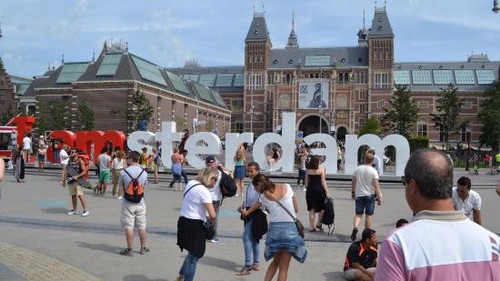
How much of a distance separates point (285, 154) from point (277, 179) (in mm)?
1360

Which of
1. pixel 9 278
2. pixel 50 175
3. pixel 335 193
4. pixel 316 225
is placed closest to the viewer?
pixel 9 278

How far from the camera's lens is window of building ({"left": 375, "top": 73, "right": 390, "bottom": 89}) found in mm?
73562

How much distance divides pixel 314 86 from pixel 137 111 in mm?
33553

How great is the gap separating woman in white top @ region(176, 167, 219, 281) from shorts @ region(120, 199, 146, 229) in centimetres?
186

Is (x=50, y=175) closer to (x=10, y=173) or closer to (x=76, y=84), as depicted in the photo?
(x=10, y=173)

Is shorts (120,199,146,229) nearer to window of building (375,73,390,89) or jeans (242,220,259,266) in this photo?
jeans (242,220,259,266)

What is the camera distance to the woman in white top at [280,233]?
5.29 m

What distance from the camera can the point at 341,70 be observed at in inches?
3051

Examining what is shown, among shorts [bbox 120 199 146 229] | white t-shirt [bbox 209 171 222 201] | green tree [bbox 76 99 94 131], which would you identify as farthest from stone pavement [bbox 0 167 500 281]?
green tree [bbox 76 99 94 131]

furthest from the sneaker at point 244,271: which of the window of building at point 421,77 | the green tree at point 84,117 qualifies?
the window of building at point 421,77

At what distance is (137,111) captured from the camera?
46281 mm

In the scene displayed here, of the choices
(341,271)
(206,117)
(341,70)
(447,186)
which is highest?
(341,70)

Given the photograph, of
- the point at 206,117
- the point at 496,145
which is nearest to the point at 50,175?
the point at 496,145

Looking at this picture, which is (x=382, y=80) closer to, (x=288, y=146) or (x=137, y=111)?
(x=137, y=111)
